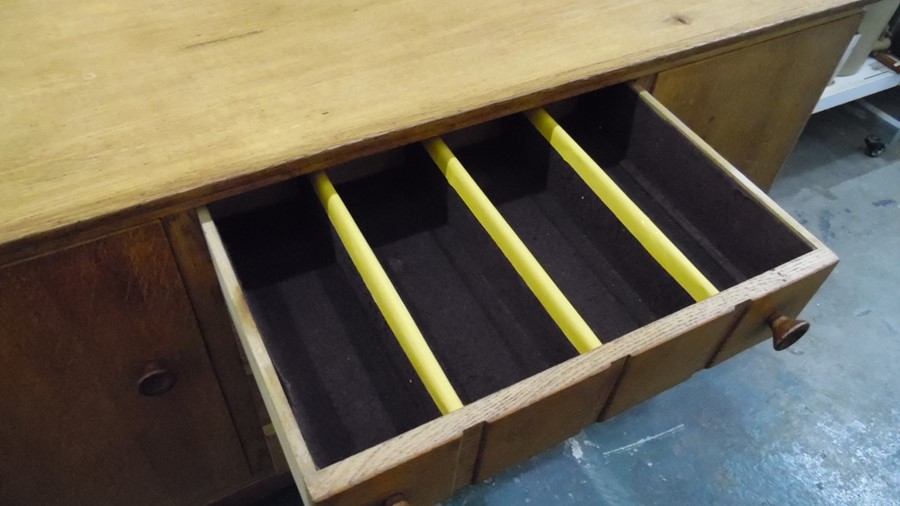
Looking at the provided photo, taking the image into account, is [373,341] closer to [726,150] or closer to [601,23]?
[601,23]

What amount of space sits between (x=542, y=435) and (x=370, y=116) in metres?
0.34

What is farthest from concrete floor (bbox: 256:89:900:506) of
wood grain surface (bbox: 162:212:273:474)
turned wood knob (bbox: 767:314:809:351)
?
turned wood knob (bbox: 767:314:809:351)

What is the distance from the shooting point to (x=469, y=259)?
74 centimetres

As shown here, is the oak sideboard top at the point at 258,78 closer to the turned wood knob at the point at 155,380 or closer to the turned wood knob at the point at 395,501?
the turned wood knob at the point at 155,380

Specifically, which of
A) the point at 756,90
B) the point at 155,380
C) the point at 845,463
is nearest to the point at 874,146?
the point at 845,463

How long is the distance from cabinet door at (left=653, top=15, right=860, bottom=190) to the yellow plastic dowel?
0.43 meters

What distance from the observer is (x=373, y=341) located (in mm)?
673

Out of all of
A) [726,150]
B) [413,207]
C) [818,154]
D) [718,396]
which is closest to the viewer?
[413,207]

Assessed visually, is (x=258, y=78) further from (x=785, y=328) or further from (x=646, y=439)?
(x=646, y=439)

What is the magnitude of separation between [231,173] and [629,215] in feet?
1.25

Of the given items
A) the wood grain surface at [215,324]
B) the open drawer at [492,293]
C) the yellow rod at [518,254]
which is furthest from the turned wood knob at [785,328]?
the wood grain surface at [215,324]

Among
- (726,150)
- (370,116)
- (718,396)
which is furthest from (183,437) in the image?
(718,396)

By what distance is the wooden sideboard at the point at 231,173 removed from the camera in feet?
1.76

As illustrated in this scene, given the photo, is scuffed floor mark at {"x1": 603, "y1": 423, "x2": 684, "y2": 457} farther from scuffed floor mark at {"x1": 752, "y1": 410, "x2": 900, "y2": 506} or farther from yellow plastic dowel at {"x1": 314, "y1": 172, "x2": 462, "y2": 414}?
yellow plastic dowel at {"x1": 314, "y1": 172, "x2": 462, "y2": 414}
